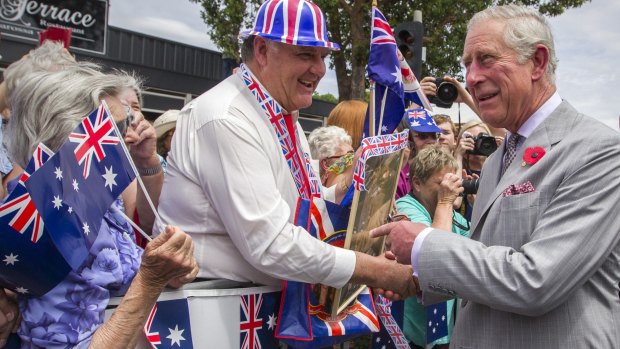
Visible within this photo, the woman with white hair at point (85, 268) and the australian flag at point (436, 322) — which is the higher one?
the woman with white hair at point (85, 268)

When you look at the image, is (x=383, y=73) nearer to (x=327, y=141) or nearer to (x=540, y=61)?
(x=540, y=61)

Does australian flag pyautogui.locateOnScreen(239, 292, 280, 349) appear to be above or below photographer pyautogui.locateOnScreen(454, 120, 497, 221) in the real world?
below

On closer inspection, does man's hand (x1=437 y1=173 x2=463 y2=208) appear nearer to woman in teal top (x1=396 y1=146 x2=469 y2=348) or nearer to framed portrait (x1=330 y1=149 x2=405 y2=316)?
woman in teal top (x1=396 y1=146 x2=469 y2=348)

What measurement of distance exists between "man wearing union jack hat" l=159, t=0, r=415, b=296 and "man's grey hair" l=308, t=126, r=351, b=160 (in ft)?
6.58

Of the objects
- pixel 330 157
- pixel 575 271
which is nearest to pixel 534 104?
pixel 575 271

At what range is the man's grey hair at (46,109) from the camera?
6.04 feet

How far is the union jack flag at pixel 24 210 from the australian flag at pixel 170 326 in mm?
587

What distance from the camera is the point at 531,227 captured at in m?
1.86

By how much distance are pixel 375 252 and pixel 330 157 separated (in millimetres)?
1945

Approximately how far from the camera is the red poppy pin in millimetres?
1926

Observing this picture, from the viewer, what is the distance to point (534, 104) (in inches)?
80.9

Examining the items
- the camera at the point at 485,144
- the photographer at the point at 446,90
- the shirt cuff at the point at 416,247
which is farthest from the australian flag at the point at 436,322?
the shirt cuff at the point at 416,247

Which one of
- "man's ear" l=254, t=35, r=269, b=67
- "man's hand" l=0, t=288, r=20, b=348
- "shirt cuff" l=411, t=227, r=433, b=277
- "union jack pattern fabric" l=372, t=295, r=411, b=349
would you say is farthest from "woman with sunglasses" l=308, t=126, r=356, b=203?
"man's hand" l=0, t=288, r=20, b=348

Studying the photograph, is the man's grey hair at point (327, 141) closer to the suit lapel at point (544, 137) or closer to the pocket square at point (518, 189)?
the suit lapel at point (544, 137)
